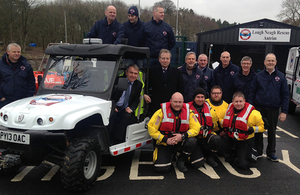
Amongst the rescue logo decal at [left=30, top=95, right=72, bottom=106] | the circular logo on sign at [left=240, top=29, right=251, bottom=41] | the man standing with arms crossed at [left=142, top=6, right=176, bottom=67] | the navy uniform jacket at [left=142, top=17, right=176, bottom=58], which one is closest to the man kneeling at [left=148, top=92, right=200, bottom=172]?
the rescue logo decal at [left=30, top=95, right=72, bottom=106]

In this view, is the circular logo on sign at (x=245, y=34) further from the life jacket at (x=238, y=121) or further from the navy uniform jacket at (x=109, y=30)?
the life jacket at (x=238, y=121)

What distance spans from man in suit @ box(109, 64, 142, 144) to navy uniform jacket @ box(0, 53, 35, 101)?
6.92ft

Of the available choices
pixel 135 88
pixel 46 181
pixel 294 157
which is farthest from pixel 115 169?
pixel 294 157

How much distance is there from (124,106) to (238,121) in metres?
1.97

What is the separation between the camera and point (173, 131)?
170 inches

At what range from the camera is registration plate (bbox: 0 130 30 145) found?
3.04 meters

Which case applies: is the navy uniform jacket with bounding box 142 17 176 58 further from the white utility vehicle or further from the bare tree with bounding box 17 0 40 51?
the bare tree with bounding box 17 0 40 51

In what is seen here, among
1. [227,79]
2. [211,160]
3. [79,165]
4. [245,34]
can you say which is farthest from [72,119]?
[245,34]

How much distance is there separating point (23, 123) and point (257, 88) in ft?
13.1

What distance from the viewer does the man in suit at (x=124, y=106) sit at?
13.5 ft

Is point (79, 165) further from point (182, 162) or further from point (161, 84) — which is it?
point (161, 84)

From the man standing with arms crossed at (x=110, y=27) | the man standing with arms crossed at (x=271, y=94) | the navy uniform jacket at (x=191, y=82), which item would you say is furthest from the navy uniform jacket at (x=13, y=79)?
the man standing with arms crossed at (x=271, y=94)

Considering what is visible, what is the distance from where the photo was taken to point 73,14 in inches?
1528

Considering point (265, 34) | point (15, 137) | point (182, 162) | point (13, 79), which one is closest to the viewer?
point (15, 137)
